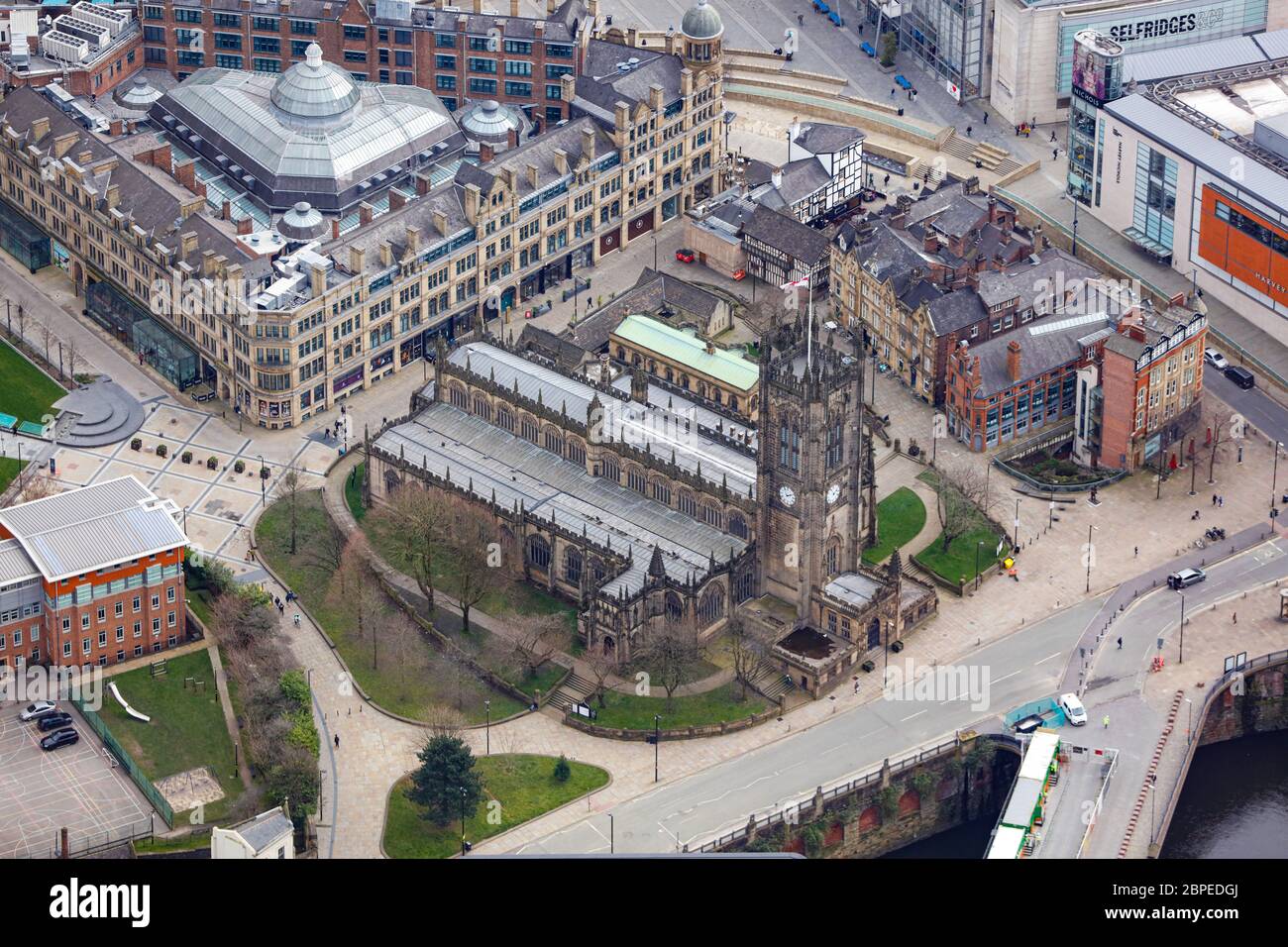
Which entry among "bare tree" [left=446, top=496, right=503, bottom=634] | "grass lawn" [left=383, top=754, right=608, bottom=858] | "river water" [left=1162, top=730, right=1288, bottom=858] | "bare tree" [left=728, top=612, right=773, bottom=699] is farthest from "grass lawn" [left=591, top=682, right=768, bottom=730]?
"river water" [left=1162, top=730, right=1288, bottom=858]

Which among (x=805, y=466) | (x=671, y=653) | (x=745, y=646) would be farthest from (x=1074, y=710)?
(x=671, y=653)

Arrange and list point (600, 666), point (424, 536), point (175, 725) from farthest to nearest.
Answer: point (424, 536) < point (600, 666) < point (175, 725)

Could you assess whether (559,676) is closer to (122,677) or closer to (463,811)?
(463,811)

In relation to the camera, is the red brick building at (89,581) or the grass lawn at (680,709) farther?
the red brick building at (89,581)

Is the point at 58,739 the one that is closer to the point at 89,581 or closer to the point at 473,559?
the point at 89,581

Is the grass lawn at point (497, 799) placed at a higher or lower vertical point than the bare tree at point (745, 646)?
lower

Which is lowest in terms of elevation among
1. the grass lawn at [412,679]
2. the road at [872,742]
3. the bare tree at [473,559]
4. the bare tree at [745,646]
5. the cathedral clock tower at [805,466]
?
the road at [872,742]

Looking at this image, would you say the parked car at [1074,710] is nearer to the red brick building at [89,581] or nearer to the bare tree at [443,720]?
the bare tree at [443,720]

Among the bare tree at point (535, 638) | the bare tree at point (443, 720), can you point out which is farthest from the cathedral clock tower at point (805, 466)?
the bare tree at point (443, 720)
